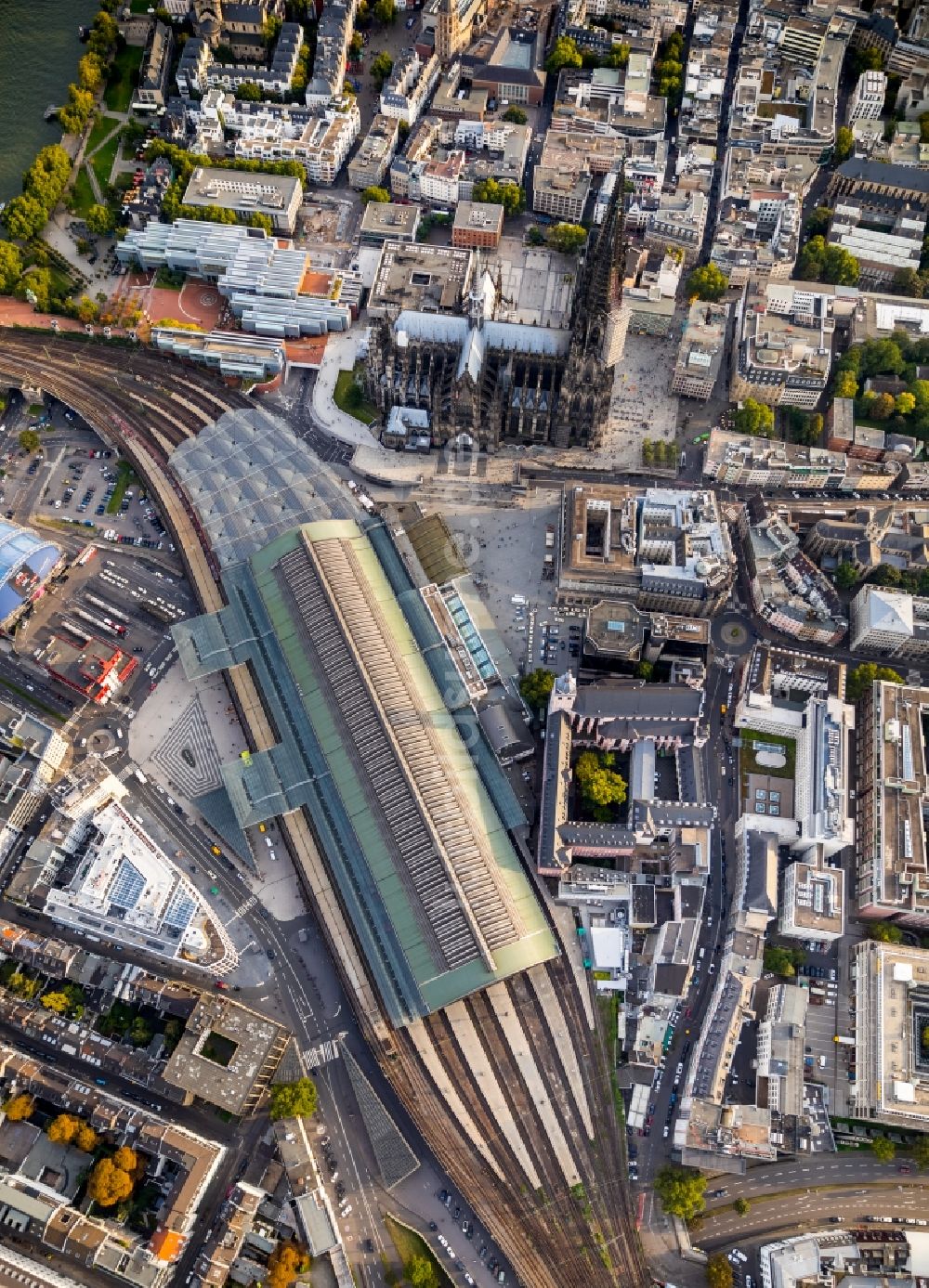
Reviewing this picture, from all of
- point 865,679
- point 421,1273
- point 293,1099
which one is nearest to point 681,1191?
point 421,1273

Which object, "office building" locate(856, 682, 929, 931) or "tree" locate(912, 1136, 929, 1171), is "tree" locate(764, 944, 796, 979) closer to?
"office building" locate(856, 682, 929, 931)

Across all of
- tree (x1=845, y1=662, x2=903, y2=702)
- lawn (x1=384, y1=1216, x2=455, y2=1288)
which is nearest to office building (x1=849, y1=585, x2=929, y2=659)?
tree (x1=845, y1=662, x2=903, y2=702)

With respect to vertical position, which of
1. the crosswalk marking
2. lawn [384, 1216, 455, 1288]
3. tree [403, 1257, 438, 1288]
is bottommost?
tree [403, 1257, 438, 1288]

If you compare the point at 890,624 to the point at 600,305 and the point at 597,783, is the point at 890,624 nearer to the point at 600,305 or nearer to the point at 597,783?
the point at 597,783

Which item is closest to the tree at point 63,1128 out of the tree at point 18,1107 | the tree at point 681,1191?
the tree at point 18,1107

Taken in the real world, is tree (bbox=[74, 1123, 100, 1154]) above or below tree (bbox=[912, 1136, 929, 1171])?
below
